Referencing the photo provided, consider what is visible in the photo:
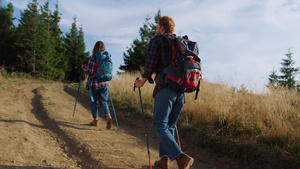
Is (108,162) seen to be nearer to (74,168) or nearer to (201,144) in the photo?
(74,168)

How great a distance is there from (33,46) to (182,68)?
25.7 meters

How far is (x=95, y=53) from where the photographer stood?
529 cm

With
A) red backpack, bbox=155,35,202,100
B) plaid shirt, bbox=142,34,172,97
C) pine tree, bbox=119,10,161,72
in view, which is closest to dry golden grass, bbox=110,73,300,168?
red backpack, bbox=155,35,202,100

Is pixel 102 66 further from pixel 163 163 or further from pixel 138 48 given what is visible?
pixel 138 48

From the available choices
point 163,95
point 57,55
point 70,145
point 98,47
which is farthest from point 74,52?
point 163,95

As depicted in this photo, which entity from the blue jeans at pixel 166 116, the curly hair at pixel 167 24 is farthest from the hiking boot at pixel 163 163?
the curly hair at pixel 167 24

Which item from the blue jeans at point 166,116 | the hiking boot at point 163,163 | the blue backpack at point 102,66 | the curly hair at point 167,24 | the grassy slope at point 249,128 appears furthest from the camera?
the blue backpack at point 102,66

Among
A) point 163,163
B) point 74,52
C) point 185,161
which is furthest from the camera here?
point 74,52

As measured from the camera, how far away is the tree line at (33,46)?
2422cm

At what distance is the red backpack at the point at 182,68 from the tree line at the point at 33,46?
2528 cm

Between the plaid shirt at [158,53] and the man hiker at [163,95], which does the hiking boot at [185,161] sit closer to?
the man hiker at [163,95]

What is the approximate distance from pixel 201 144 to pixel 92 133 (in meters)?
2.48

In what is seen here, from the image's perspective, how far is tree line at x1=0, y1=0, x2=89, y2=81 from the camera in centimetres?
2422

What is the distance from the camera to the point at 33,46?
23750 millimetres
